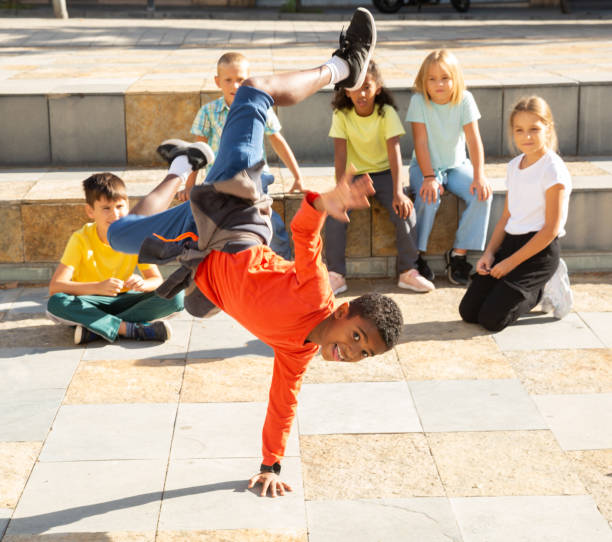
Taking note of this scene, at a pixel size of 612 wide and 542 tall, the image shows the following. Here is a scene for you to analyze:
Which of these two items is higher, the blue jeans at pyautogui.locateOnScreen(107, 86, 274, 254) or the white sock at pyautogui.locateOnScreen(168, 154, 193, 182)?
the blue jeans at pyautogui.locateOnScreen(107, 86, 274, 254)

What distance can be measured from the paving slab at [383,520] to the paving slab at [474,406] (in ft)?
2.08

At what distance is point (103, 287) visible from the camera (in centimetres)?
487

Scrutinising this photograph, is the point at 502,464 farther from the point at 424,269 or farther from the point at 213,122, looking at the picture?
the point at 213,122

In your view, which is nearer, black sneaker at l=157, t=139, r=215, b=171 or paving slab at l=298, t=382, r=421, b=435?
paving slab at l=298, t=382, r=421, b=435

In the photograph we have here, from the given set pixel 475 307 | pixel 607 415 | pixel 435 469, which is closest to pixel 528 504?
pixel 435 469

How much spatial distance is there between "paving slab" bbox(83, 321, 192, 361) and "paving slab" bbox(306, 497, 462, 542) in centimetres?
169

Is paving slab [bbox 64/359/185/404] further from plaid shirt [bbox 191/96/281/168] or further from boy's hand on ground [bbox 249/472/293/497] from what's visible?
plaid shirt [bbox 191/96/281/168]

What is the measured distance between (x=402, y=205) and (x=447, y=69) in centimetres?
95

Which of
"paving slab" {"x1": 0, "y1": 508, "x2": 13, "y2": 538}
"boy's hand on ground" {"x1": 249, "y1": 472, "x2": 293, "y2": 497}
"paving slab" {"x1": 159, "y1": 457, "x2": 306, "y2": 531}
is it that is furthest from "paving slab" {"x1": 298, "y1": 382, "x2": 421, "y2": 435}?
"paving slab" {"x1": 0, "y1": 508, "x2": 13, "y2": 538}

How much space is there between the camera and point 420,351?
475 centimetres

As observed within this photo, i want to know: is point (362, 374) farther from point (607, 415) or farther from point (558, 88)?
point (558, 88)

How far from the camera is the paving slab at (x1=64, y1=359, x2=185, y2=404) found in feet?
13.7

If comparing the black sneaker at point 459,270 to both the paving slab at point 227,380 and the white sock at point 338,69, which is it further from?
the white sock at point 338,69

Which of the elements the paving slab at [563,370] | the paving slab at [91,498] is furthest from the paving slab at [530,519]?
the paving slab at [91,498]
